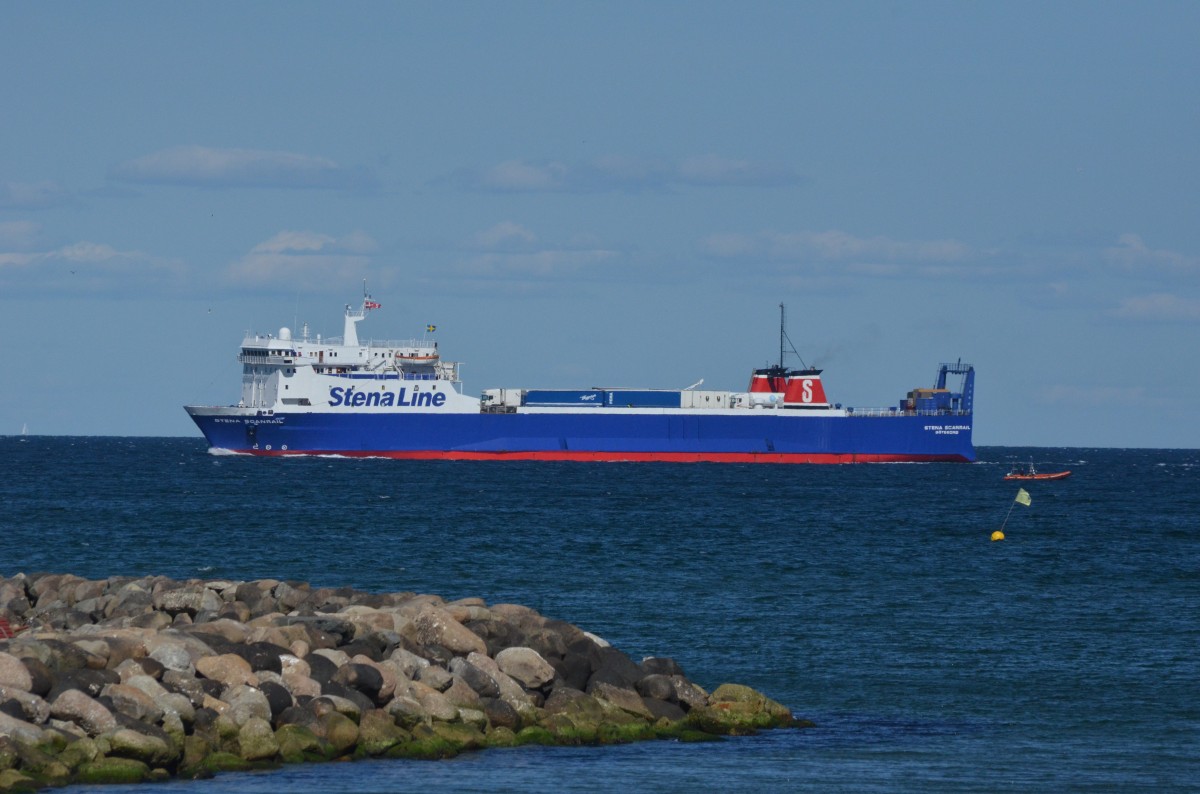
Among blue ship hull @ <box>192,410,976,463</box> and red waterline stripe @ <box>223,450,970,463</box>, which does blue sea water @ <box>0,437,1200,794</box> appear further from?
red waterline stripe @ <box>223,450,970,463</box>

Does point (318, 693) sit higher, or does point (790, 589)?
point (318, 693)

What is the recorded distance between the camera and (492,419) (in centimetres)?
8050

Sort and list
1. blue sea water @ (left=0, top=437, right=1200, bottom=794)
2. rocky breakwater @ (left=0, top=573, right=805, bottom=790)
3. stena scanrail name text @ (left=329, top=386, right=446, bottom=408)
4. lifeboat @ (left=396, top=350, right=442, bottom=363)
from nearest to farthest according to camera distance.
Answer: rocky breakwater @ (left=0, top=573, right=805, bottom=790), blue sea water @ (left=0, top=437, right=1200, bottom=794), stena scanrail name text @ (left=329, top=386, right=446, bottom=408), lifeboat @ (left=396, top=350, right=442, bottom=363)

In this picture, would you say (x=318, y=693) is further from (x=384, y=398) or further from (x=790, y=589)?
(x=384, y=398)

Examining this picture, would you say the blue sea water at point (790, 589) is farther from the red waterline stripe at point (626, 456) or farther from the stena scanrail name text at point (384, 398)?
the red waterline stripe at point (626, 456)

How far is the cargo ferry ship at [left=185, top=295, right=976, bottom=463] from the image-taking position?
79.6 metres

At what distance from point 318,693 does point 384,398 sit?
65.8 metres

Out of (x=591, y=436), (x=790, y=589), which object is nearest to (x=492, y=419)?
(x=591, y=436)

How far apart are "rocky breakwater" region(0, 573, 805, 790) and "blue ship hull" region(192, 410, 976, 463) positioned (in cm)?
6084

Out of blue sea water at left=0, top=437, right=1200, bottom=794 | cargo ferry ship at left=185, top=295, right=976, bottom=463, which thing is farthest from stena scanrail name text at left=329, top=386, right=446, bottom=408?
blue sea water at left=0, top=437, right=1200, bottom=794

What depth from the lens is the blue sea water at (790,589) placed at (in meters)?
14.8

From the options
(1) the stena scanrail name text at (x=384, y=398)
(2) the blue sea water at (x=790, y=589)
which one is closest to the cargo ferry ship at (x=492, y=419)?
(1) the stena scanrail name text at (x=384, y=398)

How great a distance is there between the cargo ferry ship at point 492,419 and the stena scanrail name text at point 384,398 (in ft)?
0.16

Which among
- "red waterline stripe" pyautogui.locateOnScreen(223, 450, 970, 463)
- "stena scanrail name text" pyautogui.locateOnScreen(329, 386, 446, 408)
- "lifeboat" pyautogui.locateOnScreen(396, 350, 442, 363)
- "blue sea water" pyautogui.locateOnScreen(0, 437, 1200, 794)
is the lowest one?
"blue sea water" pyautogui.locateOnScreen(0, 437, 1200, 794)
